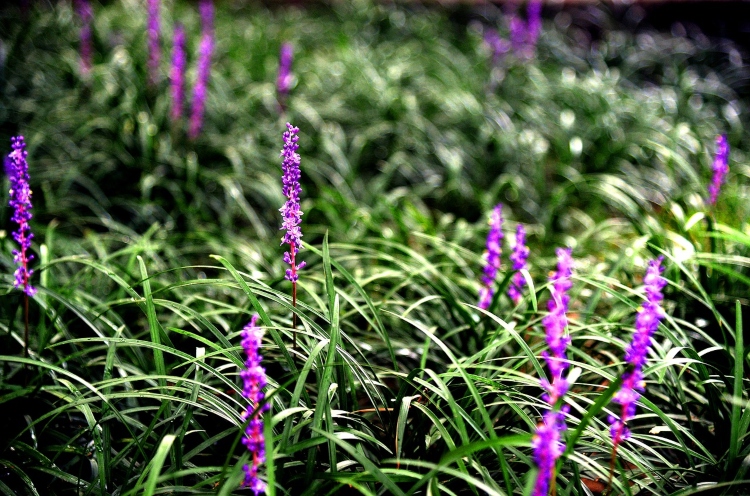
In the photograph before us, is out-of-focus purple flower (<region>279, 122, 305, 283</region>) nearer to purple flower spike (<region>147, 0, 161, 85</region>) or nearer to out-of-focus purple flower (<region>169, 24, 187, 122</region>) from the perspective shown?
out-of-focus purple flower (<region>169, 24, 187, 122</region>)

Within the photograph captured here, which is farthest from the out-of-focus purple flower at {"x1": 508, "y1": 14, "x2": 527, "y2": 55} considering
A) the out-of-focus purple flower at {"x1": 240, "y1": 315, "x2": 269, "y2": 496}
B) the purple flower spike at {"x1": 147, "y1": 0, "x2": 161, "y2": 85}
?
the out-of-focus purple flower at {"x1": 240, "y1": 315, "x2": 269, "y2": 496}

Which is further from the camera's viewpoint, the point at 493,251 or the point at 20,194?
the point at 493,251

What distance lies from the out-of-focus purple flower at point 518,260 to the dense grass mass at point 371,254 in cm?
6

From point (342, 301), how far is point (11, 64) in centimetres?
486

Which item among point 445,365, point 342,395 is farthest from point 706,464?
point 342,395

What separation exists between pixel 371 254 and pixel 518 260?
1.02 metres

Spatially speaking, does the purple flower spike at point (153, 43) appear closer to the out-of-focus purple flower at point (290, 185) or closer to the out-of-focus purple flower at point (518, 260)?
the out-of-focus purple flower at point (518, 260)

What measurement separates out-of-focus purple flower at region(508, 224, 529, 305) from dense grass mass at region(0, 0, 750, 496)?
62mm

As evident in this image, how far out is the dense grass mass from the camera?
2295 mm

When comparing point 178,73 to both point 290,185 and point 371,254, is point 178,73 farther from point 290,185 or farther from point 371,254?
point 290,185

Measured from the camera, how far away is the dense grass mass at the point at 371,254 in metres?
2.29

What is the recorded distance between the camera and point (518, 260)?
290 centimetres

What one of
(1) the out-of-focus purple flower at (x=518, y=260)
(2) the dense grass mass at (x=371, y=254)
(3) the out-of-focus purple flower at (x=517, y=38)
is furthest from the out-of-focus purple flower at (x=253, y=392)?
(3) the out-of-focus purple flower at (x=517, y=38)

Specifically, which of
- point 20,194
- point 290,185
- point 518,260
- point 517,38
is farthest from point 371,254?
point 517,38
